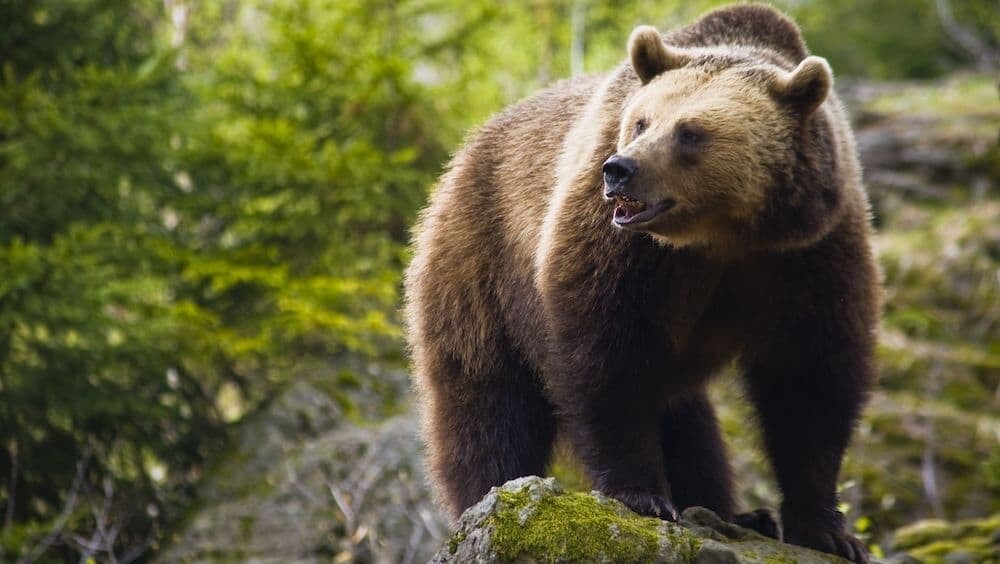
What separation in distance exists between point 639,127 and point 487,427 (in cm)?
157

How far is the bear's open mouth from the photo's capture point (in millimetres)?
4199

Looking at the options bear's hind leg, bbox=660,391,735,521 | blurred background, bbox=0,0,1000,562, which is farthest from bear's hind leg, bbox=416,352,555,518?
blurred background, bbox=0,0,1000,562

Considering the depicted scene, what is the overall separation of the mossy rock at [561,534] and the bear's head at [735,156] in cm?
105

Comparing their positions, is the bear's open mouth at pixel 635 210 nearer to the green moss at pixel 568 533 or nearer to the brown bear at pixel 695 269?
the brown bear at pixel 695 269

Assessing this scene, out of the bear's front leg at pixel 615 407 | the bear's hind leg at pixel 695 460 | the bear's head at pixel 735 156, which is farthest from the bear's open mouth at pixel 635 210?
the bear's hind leg at pixel 695 460

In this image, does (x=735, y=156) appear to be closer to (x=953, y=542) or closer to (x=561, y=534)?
(x=561, y=534)

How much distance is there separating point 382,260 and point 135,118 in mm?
2995

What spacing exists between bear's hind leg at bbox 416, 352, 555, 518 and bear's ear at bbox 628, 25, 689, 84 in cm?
143

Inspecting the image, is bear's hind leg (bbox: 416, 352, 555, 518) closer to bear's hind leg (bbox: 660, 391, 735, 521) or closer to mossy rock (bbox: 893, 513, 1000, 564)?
bear's hind leg (bbox: 660, 391, 735, 521)

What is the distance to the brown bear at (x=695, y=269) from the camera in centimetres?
442

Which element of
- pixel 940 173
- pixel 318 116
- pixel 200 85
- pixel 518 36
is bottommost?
pixel 940 173

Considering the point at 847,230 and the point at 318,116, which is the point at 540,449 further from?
the point at 318,116

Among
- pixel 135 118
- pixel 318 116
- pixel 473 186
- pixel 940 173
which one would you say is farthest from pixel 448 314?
pixel 940 173

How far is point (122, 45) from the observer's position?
33.7ft
